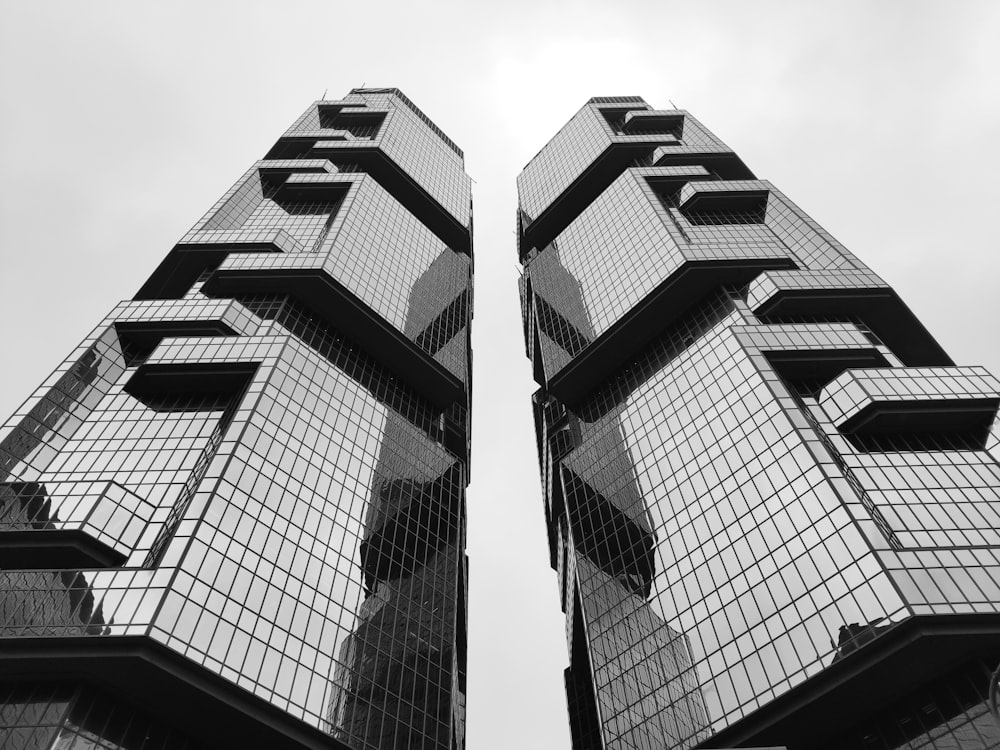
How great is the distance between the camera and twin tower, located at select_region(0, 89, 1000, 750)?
1624 inches

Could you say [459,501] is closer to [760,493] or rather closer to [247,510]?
[247,510]

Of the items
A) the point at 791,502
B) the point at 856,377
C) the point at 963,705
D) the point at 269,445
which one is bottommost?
the point at 963,705

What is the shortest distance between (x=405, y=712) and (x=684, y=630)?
1883 centimetres

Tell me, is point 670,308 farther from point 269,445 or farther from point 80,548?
point 80,548

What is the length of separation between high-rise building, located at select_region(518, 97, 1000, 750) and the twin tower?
0.23 metres

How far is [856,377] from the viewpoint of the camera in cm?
5934

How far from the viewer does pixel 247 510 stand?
5059 cm

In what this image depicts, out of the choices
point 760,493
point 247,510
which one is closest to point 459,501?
point 247,510

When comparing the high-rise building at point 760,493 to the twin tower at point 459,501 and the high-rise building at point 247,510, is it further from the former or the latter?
the high-rise building at point 247,510

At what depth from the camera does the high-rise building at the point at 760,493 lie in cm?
4331

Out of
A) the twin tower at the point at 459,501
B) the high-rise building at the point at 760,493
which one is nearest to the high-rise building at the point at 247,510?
the twin tower at the point at 459,501

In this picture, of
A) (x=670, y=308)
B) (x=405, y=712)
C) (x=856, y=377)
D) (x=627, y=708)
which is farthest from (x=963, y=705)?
(x=670, y=308)

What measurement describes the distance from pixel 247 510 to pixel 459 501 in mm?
28343

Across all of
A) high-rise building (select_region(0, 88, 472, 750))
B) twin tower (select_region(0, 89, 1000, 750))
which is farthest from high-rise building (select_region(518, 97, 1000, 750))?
high-rise building (select_region(0, 88, 472, 750))
